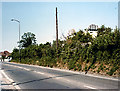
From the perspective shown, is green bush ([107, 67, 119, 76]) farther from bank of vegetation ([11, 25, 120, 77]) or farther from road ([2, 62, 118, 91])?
road ([2, 62, 118, 91])

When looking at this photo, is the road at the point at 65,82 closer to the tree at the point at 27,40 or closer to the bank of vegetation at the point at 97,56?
the bank of vegetation at the point at 97,56

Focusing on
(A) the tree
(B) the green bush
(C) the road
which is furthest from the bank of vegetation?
(A) the tree

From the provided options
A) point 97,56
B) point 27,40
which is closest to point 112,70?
point 97,56

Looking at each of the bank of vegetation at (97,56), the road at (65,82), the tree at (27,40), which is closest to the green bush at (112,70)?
the bank of vegetation at (97,56)

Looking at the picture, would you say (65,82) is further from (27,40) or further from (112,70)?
(27,40)

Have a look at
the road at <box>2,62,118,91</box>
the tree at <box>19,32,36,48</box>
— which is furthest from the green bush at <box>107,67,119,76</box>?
the tree at <box>19,32,36,48</box>

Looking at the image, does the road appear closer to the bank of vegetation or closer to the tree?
the bank of vegetation

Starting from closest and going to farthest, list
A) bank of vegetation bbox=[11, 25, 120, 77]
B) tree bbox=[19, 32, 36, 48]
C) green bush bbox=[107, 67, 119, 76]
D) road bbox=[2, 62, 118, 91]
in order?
road bbox=[2, 62, 118, 91], green bush bbox=[107, 67, 119, 76], bank of vegetation bbox=[11, 25, 120, 77], tree bbox=[19, 32, 36, 48]

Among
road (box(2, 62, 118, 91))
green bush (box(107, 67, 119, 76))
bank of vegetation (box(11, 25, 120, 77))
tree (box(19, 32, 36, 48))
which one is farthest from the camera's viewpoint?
tree (box(19, 32, 36, 48))

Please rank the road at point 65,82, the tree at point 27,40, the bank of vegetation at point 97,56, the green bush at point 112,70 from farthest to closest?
the tree at point 27,40
the bank of vegetation at point 97,56
the green bush at point 112,70
the road at point 65,82

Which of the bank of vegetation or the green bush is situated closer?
the green bush

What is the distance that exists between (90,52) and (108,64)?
387cm

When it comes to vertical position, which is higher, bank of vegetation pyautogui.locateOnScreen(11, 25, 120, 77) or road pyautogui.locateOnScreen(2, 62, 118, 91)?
bank of vegetation pyautogui.locateOnScreen(11, 25, 120, 77)

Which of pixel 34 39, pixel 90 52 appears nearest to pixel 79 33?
pixel 90 52
